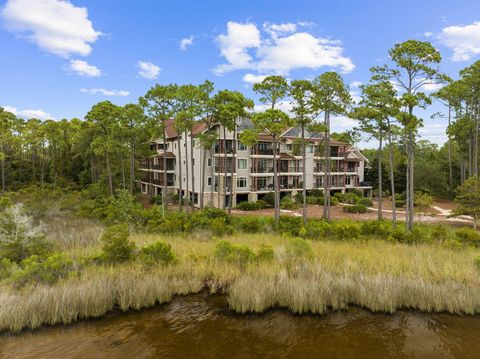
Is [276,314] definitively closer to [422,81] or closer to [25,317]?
[25,317]

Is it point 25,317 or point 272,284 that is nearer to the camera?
point 25,317

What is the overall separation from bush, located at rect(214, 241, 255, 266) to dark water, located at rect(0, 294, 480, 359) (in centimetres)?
241

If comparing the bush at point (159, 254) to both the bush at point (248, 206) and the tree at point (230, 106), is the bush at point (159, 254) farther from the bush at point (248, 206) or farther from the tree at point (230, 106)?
the bush at point (248, 206)

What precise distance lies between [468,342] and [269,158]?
102 ft

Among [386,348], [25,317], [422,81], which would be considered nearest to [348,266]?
[386,348]

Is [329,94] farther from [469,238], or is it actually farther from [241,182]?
[241,182]

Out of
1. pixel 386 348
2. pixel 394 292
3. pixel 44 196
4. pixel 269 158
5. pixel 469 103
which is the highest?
pixel 469 103

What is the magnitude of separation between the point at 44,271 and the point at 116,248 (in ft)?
7.61

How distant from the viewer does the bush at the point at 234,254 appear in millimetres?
10977

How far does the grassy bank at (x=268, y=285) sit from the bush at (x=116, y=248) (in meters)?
0.44

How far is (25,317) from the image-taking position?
7320 millimetres

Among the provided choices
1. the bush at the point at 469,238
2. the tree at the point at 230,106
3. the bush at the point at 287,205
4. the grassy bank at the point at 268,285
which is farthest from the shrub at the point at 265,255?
Result: the bush at the point at 287,205

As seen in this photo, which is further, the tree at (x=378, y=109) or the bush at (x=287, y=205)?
the bush at (x=287, y=205)

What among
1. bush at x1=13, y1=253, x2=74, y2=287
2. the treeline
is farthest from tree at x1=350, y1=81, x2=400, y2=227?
bush at x1=13, y1=253, x2=74, y2=287
